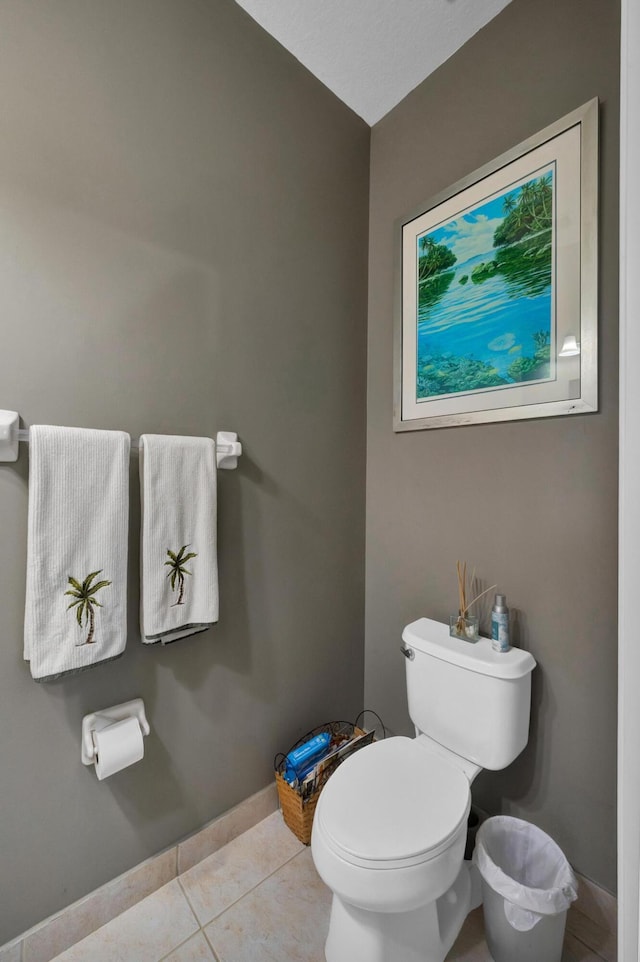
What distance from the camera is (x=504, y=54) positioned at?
132 cm

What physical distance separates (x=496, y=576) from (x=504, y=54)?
165cm

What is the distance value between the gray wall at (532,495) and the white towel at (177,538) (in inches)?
29.9

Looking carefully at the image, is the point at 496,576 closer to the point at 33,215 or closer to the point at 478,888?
the point at 478,888

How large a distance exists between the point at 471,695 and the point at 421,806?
1.01 ft

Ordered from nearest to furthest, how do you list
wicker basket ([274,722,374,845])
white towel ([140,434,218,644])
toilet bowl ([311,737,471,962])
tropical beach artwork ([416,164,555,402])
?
1. toilet bowl ([311,737,471,962])
2. white towel ([140,434,218,644])
3. tropical beach artwork ([416,164,555,402])
4. wicker basket ([274,722,374,845])

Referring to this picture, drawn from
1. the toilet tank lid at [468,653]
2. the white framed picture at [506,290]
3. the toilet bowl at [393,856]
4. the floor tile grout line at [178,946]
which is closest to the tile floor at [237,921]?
the floor tile grout line at [178,946]

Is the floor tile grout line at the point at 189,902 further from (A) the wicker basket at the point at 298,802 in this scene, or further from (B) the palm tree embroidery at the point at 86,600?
(B) the palm tree embroidery at the point at 86,600

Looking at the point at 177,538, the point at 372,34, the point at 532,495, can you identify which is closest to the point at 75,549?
the point at 177,538

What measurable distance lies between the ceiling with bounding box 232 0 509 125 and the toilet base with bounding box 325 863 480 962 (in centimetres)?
250

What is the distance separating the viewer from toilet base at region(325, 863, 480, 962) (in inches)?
38.0

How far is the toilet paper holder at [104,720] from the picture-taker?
1.05m

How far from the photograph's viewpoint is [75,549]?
0.99m

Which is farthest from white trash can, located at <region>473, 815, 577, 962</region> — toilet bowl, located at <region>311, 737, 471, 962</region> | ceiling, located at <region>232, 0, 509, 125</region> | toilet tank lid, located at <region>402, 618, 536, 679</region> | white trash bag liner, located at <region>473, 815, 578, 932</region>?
ceiling, located at <region>232, 0, 509, 125</region>

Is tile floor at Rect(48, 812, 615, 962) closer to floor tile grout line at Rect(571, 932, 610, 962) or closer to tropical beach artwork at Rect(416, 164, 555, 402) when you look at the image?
floor tile grout line at Rect(571, 932, 610, 962)
